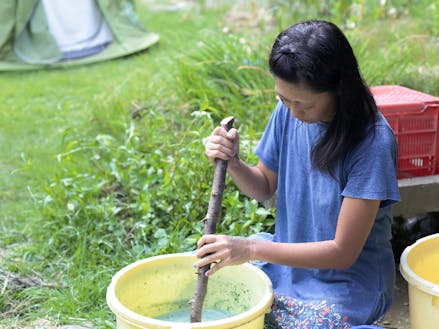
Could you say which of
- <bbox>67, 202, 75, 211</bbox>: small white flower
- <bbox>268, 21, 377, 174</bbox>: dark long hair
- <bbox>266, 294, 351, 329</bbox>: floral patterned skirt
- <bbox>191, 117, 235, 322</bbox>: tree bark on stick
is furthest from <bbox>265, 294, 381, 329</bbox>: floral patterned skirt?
<bbox>67, 202, 75, 211</bbox>: small white flower

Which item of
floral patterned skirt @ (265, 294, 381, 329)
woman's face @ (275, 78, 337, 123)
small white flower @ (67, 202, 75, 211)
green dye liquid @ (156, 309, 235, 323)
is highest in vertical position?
woman's face @ (275, 78, 337, 123)

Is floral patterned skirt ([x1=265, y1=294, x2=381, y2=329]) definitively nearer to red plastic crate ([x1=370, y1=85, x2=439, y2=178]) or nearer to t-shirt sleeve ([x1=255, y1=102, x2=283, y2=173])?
t-shirt sleeve ([x1=255, y1=102, x2=283, y2=173])

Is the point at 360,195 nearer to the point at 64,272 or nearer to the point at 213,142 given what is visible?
the point at 213,142

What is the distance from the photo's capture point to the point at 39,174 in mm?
4109

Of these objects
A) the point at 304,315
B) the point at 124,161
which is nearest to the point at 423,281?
the point at 304,315

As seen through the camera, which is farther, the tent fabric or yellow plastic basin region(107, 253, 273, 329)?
the tent fabric

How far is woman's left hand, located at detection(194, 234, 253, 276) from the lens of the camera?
6.47 ft

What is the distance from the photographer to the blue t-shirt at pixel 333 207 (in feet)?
6.96

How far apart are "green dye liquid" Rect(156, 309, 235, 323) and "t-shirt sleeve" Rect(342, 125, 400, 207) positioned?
552 mm

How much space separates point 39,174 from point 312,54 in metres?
2.43

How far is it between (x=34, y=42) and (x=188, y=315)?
486 cm

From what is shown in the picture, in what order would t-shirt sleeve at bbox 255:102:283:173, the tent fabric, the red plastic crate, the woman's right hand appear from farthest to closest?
the tent fabric → the red plastic crate → t-shirt sleeve at bbox 255:102:283:173 → the woman's right hand

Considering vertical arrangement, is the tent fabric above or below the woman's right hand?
below

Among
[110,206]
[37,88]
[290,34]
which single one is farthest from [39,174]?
[290,34]
